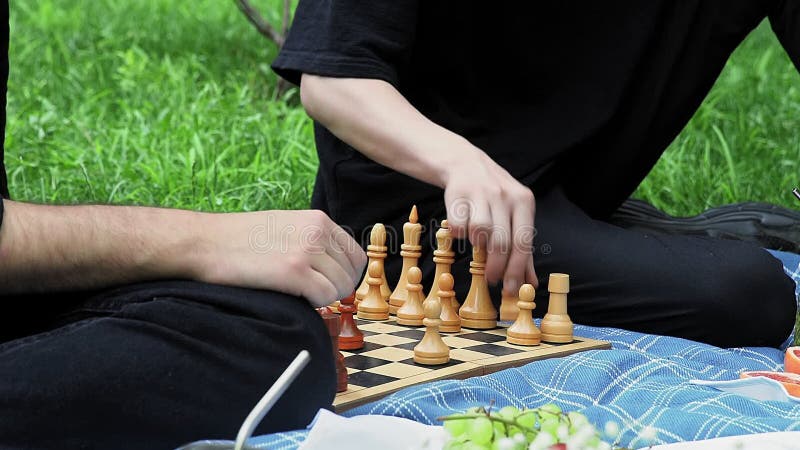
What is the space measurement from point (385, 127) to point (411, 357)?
1.41ft

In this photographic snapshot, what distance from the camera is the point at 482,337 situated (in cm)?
198

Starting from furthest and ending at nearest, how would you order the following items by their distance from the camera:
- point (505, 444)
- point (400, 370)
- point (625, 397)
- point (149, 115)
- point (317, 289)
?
point (149, 115)
point (400, 370)
point (625, 397)
point (317, 289)
point (505, 444)

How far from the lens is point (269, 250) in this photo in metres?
Result: 1.33

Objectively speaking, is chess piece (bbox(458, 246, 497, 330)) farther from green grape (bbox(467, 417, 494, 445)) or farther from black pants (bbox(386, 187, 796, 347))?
green grape (bbox(467, 417, 494, 445))

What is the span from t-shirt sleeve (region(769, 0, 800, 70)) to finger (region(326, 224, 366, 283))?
1455mm

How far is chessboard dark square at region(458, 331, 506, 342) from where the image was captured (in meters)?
1.96

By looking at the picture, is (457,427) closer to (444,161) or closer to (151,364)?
(151,364)

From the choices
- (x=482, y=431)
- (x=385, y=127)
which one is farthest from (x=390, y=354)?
(x=482, y=431)

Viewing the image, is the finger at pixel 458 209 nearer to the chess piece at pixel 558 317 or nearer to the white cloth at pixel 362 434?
the chess piece at pixel 558 317

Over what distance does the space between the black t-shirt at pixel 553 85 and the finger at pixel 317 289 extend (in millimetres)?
856

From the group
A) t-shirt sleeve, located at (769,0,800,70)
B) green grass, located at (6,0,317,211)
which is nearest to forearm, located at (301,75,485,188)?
t-shirt sleeve, located at (769,0,800,70)

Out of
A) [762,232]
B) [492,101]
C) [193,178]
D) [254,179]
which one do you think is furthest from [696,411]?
[254,179]

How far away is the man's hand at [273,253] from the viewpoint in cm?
132

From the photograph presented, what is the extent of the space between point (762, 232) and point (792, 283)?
2.14 feet
